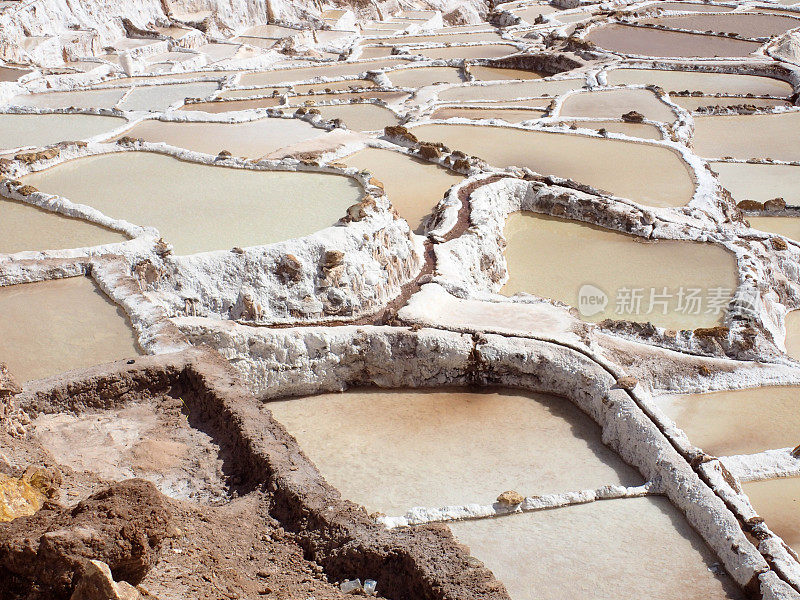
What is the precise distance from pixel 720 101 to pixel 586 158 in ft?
30.7

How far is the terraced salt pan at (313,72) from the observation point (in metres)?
28.6

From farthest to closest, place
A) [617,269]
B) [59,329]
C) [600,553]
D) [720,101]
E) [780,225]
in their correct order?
[720,101] → [780,225] → [617,269] → [59,329] → [600,553]

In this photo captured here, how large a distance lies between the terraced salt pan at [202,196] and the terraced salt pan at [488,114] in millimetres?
8789

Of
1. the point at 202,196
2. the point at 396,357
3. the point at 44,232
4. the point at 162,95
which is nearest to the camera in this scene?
the point at 396,357

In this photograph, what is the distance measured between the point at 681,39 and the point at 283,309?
95.9ft

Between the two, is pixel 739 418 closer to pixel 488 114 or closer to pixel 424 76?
pixel 488 114

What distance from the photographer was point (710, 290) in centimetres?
1401

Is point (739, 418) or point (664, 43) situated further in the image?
point (664, 43)

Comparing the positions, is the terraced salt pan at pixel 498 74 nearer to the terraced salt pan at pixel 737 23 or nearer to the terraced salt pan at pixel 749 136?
the terraced salt pan at pixel 749 136

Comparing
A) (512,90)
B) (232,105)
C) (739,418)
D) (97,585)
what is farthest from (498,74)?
(97,585)

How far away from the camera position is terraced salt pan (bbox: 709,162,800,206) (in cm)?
1891

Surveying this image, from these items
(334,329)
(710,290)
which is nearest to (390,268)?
(334,329)

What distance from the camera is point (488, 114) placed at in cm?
2377

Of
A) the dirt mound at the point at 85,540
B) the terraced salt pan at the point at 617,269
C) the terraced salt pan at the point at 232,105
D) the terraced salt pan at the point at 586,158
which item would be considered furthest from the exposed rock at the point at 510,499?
the terraced salt pan at the point at 232,105
